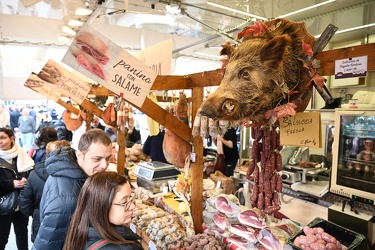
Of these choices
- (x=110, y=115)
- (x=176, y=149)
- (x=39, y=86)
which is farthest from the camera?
(x=110, y=115)

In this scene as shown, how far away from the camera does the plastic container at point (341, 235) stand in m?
1.50

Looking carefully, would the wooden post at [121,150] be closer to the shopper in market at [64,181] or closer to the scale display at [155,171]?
the scale display at [155,171]

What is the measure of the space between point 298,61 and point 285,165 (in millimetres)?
2515

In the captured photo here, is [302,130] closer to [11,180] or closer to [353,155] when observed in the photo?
[353,155]

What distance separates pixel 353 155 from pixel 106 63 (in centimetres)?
260

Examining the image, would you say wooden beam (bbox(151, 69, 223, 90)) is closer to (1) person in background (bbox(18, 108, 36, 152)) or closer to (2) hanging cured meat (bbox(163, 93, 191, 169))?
(2) hanging cured meat (bbox(163, 93, 191, 169))

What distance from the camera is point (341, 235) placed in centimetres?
162

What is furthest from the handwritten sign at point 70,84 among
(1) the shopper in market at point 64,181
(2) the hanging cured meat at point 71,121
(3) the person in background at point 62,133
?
(3) the person in background at point 62,133

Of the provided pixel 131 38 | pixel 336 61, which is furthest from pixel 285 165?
pixel 131 38

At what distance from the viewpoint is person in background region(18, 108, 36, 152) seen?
360 inches

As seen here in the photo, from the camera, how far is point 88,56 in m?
1.53

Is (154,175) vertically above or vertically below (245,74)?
below

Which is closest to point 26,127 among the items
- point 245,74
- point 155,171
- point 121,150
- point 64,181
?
point 121,150

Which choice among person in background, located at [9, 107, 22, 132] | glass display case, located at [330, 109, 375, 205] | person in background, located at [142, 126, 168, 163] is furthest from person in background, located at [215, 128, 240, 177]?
person in background, located at [9, 107, 22, 132]
